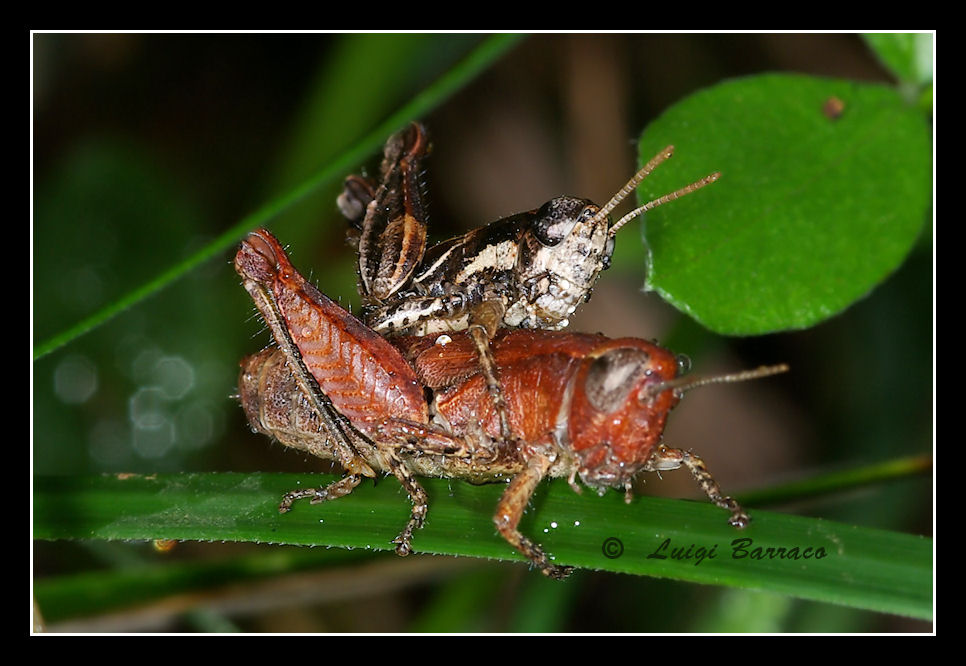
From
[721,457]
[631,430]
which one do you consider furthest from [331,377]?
[721,457]

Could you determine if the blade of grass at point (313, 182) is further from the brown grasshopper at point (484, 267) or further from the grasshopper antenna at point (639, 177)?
the grasshopper antenna at point (639, 177)

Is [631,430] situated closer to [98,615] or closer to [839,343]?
[98,615]

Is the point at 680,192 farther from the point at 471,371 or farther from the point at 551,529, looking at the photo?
the point at 551,529

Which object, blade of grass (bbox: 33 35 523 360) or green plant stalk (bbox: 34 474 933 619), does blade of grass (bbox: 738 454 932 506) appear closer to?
green plant stalk (bbox: 34 474 933 619)
